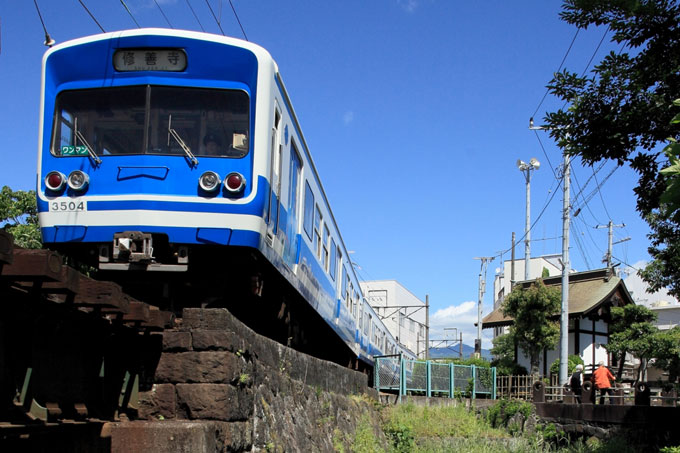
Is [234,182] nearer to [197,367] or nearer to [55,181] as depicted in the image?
[55,181]

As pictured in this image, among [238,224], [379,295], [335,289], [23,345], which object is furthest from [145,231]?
[379,295]

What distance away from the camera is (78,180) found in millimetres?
6312

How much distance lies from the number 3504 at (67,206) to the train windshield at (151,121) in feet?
1.46

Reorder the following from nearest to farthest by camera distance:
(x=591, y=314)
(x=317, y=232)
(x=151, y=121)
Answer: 1. (x=151, y=121)
2. (x=317, y=232)
3. (x=591, y=314)

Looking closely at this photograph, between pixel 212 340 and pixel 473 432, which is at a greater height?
pixel 212 340

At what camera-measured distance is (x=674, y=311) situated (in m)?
46.3

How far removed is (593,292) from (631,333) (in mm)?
1900

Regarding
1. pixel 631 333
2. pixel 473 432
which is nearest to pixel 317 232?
pixel 473 432

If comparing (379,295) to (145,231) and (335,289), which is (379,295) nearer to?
(335,289)

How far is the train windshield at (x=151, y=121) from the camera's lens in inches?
254

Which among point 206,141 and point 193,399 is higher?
point 206,141

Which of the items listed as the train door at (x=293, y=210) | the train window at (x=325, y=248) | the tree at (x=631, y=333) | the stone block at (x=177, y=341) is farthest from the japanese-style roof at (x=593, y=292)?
the stone block at (x=177, y=341)

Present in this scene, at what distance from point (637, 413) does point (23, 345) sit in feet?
46.8

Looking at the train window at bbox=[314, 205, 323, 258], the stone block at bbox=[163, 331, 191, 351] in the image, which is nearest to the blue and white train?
the stone block at bbox=[163, 331, 191, 351]
